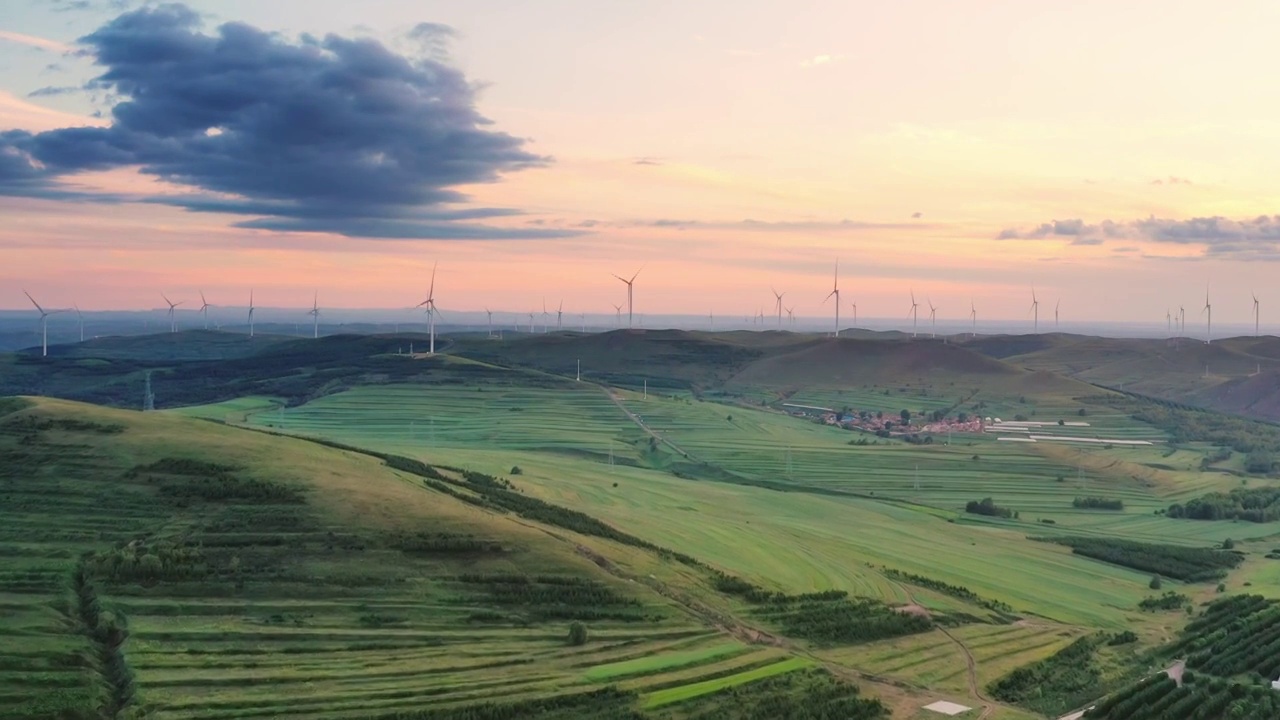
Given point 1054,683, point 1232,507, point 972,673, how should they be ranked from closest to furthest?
point 1054,683 < point 972,673 < point 1232,507

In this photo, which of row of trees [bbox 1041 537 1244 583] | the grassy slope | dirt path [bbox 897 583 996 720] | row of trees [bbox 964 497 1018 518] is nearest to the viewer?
the grassy slope

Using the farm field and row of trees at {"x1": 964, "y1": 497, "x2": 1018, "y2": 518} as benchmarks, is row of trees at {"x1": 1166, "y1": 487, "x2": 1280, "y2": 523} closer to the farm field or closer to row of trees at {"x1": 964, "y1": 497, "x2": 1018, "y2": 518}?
row of trees at {"x1": 964, "y1": 497, "x2": 1018, "y2": 518}

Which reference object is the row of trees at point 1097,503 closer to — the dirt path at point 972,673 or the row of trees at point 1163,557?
the row of trees at point 1163,557

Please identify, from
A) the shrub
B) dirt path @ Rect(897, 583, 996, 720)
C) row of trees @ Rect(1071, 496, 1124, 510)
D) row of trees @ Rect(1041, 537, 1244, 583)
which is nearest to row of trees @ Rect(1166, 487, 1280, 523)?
row of trees @ Rect(1071, 496, 1124, 510)

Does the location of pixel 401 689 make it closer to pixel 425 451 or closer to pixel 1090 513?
pixel 425 451

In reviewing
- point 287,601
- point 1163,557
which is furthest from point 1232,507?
point 287,601

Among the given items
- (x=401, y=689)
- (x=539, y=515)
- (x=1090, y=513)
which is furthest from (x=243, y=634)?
(x=1090, y=513)

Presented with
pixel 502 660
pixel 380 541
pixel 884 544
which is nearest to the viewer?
pixel 502 660

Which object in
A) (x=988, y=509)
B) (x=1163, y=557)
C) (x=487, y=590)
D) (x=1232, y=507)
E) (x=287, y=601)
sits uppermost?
(x=287, y=601)

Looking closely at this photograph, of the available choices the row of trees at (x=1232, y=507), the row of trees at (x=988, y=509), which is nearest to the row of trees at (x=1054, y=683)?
the row of trees at (x=988, y=509)

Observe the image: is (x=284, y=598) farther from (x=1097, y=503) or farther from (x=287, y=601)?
(x=1097, y=503)

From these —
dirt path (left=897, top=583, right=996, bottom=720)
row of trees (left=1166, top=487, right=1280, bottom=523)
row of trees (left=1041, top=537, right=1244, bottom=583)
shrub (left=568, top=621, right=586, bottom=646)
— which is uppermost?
shrub (left=568, top=621, right=586, bottom=646)
